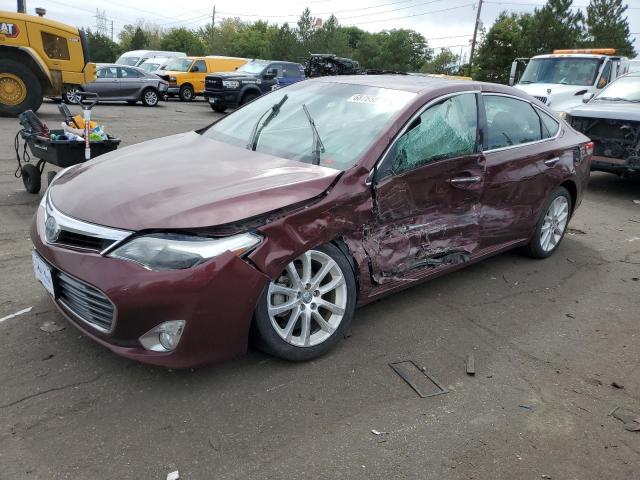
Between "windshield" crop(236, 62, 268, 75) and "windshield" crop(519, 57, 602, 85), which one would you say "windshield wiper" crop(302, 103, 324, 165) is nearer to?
"windshield" crop(519, 57, 602, 85)

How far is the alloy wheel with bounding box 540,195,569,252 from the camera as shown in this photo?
512 centimetres

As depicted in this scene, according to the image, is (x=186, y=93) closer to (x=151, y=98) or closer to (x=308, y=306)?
(x=151, y=98)

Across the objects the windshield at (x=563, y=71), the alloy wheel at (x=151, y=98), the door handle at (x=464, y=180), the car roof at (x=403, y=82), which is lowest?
the alloy wheel at (x=151, y=98)

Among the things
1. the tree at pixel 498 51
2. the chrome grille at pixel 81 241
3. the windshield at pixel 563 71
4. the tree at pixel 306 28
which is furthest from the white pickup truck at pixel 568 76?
the tree at pixel 306 28

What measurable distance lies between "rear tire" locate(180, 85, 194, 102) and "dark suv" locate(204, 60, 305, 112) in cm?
387

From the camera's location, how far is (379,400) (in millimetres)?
2867

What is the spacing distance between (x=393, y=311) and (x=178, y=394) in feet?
5.63

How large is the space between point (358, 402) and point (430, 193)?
5.06ft

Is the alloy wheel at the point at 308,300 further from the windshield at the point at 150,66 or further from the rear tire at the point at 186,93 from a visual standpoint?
the windshield at the point at 150,66

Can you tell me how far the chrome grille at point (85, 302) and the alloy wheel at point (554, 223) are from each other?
3974 mm

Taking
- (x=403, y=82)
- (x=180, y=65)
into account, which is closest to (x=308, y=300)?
(x=403, y=82)

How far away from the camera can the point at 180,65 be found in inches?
901

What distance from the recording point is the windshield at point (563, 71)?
12578mm

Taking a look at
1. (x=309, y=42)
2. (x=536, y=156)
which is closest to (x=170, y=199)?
(x=536, y=156)
